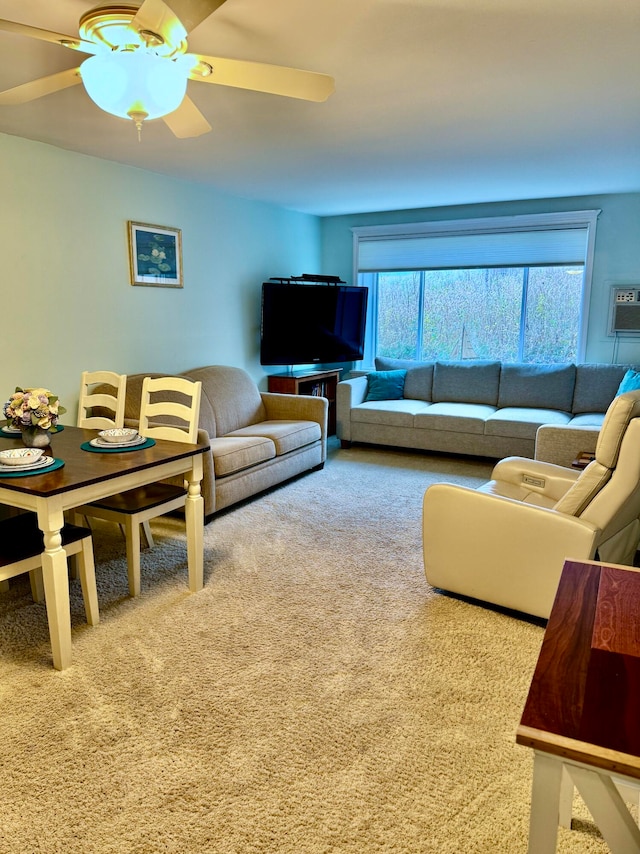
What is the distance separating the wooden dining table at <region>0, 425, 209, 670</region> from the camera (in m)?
2.08

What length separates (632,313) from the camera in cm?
511

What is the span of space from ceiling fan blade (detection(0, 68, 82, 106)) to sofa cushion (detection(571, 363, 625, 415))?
15.0 feet

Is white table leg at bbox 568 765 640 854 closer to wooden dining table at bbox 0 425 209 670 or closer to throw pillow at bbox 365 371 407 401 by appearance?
wooden dining table at bbox 0 425 209 670

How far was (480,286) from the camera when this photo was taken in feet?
19.4

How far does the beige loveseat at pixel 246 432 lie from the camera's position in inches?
148

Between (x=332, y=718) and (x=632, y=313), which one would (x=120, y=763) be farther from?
(x=632, y=313)

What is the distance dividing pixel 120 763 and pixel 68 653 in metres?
0.60

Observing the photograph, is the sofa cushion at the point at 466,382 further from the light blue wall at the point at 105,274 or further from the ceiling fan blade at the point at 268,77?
the ceiling fan blade at the point at 268,77

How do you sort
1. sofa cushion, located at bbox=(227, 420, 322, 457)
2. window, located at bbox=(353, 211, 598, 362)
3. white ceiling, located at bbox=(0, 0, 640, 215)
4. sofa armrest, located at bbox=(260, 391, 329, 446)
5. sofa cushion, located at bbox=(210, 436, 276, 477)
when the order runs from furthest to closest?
1. window, located at bbox=(353, 211, 598, 362)
2. sofa armrest, located at bbox=(260, 391, 329, 446)
3. sofa cushion, located at bbox=(227, 420, 322, 457)
4. sofa cushion, located at bbox=(210, 436, 276, 477)
5. white ceiling, located at bbox=(0, 0, 640, 215)

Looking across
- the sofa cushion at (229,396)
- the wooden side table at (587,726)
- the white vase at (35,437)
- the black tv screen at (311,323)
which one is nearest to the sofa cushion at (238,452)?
the sofa cushion at (229,396)

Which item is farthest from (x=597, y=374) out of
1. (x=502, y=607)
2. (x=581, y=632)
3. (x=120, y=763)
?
(x=120, y=763)

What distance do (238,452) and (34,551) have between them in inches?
67.8

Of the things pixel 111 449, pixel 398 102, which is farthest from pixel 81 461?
pixel 398 102

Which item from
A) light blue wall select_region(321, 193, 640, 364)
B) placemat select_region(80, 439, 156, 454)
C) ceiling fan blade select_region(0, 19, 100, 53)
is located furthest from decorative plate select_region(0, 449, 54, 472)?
light blue wall select_region(321, 193, 640, 364)
